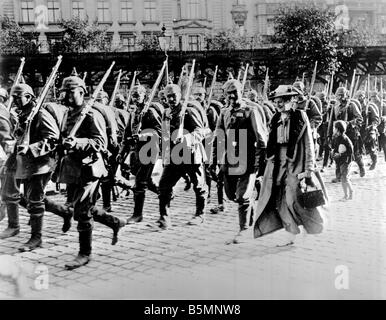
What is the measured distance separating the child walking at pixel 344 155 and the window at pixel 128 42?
5210 mm

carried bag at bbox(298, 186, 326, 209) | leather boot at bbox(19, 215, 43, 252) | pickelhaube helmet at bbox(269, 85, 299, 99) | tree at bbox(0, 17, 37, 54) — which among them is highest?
tree at bbox(0, 17, 37, 54)

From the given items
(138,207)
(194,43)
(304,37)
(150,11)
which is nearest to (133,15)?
(150,11)

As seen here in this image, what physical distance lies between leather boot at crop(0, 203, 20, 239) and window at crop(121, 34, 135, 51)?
6.14m

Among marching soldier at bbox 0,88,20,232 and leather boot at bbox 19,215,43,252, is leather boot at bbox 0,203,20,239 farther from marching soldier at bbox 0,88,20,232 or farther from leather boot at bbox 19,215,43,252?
leather boot at bbox 19,215,43,252

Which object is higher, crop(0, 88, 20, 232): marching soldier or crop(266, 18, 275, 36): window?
crop(266, 18, 275, 36): window

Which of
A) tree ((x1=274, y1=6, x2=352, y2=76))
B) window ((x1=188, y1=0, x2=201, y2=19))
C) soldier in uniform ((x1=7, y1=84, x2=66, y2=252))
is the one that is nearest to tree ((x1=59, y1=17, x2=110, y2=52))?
window ((x1=188, y1=0, x2=201, y2=19))

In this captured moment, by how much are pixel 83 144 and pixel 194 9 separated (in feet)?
17.6

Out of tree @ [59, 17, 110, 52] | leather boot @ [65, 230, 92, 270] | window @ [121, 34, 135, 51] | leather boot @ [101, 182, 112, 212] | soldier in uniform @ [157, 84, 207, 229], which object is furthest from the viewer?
window @ [121, 34, 135, 51]

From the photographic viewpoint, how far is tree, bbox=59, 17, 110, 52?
33.9 ft

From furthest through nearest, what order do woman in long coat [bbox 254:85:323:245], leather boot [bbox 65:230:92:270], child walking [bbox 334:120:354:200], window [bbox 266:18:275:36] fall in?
window [bbox 266:18:275:36], child walking [bbox 334:120:354:200], woman in long coat [bbox 254:85:323:245], leather boot [bbox 65:230:92:270]

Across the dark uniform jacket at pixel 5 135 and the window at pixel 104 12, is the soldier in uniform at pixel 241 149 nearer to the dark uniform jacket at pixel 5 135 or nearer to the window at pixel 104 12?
the dark uniform jacket at pixel 5 135

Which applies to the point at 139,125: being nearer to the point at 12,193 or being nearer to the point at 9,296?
the point at 12,193
